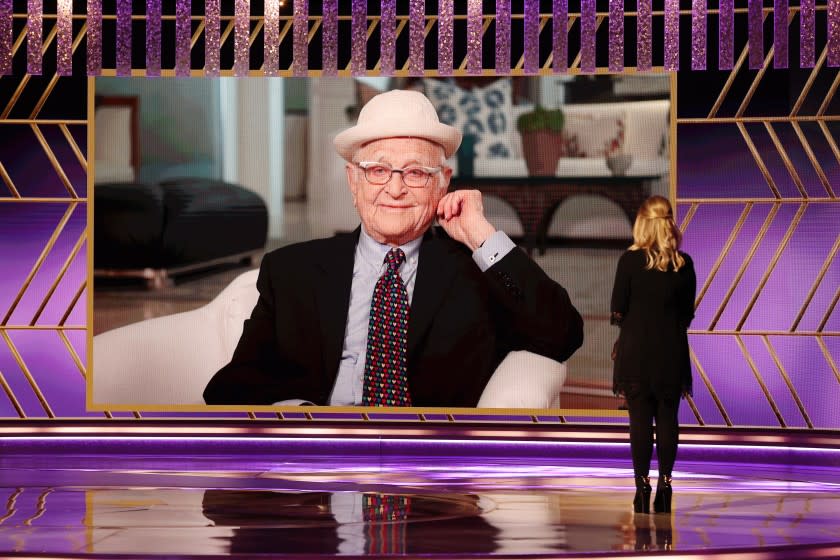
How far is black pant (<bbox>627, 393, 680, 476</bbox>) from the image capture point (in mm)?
4395

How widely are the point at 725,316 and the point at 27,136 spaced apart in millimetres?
3239

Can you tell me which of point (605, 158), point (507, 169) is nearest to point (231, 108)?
point (507, 169)

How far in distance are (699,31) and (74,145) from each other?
2.83 meters

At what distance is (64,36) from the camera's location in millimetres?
5855

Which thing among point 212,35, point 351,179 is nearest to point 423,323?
point 351,179

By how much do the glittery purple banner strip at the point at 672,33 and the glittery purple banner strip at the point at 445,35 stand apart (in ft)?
3.05

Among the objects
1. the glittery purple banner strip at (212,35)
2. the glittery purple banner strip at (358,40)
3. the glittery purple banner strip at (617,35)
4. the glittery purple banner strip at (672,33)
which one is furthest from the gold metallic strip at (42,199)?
the glittery purple banner strip at (672,33)

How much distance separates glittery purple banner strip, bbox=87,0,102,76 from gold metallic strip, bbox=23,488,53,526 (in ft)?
6.38

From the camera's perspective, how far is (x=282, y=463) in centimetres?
579

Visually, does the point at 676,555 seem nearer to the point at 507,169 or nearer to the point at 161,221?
the point at 507,169

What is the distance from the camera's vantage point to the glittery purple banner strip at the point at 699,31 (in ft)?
18.5

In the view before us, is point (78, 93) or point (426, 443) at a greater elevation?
point (78, 93)

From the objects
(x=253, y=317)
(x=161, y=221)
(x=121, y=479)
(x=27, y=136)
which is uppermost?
(x=27, y=136)

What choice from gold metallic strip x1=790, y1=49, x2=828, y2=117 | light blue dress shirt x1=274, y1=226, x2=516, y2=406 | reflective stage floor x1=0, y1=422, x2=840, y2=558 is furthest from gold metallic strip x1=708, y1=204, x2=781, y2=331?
light blue dress shirt x1=274, y1=226, x2=516, y2=406
